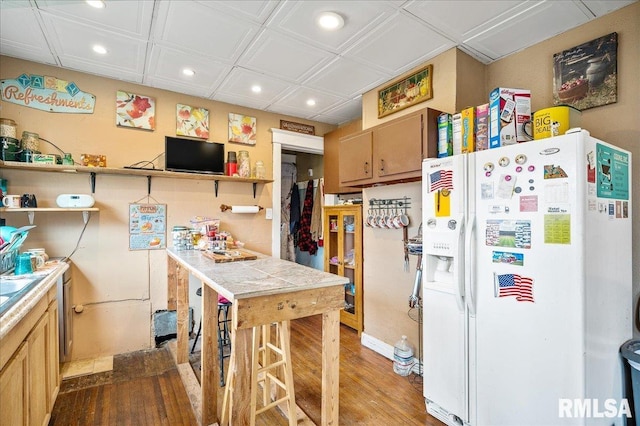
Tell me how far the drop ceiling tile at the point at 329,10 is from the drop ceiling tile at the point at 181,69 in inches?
31.6

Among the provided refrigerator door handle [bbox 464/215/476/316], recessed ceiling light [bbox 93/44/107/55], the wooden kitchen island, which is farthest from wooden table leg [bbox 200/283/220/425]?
recessed ceiling light [bbox 93/44/107/55]

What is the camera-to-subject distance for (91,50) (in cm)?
232

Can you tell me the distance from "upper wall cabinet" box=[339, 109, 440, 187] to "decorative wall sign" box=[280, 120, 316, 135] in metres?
1.07

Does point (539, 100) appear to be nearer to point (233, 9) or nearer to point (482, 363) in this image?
point (482, 363)

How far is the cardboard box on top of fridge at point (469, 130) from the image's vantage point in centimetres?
196

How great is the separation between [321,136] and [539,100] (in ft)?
8.17

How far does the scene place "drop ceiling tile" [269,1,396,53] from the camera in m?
1.81

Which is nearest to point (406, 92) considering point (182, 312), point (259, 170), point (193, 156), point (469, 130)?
point (469, 130)

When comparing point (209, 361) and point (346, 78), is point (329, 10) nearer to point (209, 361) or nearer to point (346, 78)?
point (346, 78)

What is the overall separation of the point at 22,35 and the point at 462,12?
301 cm


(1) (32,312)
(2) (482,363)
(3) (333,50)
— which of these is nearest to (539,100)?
(3) (333,50)

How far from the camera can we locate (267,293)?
1.39m

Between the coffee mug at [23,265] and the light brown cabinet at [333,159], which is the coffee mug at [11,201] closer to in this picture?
the coffee mug at [23,265]

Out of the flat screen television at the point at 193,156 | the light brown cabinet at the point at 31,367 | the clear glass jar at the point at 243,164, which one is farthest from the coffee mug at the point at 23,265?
the clear glass jar at the point at 243,164
